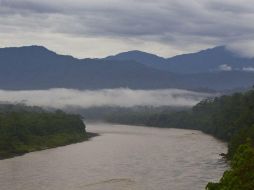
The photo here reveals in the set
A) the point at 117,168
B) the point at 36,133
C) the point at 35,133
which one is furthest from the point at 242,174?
the point at 36,133

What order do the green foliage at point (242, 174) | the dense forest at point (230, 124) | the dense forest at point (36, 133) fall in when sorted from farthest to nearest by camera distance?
the dense forest at point (36, 133)
the dense forest at point (230, 124)
the green foliage at point (242, 174)

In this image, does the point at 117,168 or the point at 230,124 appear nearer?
the point at 117,168

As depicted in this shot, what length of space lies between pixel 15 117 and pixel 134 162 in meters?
33.0

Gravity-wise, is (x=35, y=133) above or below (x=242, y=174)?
below

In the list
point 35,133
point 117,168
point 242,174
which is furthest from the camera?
point 35,133

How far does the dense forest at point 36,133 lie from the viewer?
79.9 m

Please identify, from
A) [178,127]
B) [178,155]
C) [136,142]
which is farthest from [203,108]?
[178,155]

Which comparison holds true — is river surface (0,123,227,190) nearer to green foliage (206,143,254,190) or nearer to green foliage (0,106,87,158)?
green foliage (0,106,87,158)

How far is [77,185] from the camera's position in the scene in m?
50.7

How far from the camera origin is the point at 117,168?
61.3m

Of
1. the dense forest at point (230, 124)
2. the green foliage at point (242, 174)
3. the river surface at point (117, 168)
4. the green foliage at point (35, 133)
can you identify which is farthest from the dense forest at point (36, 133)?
the green foliage at point (242, 174)

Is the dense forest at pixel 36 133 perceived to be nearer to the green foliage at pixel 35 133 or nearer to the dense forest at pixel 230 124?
the green foliage at pixel 35 133

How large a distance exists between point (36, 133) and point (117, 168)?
1352 inches

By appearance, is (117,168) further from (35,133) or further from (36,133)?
(36,133)
